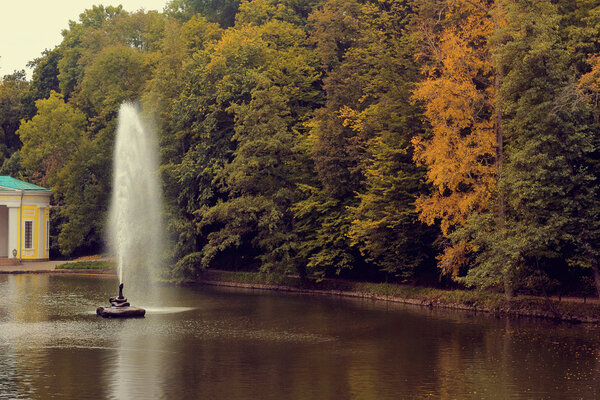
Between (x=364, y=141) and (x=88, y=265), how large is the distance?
105 ft

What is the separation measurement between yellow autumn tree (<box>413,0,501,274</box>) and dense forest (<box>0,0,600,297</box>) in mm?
111

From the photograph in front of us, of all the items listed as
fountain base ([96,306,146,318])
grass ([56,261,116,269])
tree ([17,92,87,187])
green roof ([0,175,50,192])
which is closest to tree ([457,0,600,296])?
fountain base ([96,306,146,318])

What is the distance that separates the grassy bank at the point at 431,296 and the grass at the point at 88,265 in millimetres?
12593

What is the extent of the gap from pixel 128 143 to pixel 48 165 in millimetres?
30719

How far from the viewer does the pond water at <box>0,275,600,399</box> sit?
2155cm

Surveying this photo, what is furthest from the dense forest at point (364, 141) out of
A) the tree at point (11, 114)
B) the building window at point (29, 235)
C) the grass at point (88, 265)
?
the tree at point (11, 114)

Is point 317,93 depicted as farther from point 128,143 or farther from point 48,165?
point 48,165

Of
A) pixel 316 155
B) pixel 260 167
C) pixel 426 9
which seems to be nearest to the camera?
pixel 426 9

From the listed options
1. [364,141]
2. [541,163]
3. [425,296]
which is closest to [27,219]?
[364,141]

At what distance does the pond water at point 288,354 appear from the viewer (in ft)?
70.7

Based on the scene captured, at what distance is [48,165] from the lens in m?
80.9

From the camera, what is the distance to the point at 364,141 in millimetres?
49562

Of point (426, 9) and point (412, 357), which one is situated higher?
point (426, 9)

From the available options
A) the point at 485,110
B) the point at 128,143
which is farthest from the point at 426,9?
the point at 128,143
